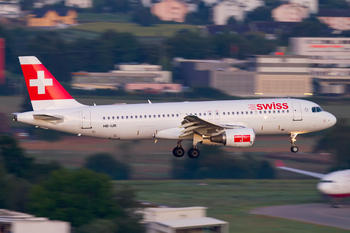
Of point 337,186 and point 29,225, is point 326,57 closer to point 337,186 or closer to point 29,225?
point 337,186

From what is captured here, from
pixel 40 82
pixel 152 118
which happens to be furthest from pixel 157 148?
pixel 152 118

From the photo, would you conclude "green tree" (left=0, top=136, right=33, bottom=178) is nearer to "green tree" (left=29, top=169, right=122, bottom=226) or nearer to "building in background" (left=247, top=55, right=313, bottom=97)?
"green tree" (left=29, top=169, right=122, bottom=226)

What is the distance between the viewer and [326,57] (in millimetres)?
187500

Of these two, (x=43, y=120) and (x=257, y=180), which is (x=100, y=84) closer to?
(x=257, y=180)

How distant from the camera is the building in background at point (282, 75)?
154125 mm

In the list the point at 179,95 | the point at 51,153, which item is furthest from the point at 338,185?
the point at 179,95

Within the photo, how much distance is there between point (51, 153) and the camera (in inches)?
4385

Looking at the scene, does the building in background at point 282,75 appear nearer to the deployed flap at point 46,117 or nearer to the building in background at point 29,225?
the deployed flap at point 46,117

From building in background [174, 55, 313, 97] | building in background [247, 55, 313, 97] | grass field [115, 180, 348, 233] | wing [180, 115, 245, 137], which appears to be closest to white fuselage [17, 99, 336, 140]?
wing [180, 115, 245, 137]

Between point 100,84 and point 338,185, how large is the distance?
97005mm

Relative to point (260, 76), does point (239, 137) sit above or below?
below

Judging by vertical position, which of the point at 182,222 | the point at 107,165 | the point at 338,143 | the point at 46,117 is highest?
the point at 338,143

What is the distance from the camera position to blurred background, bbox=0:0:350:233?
207 feet

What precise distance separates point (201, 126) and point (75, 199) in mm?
20589
